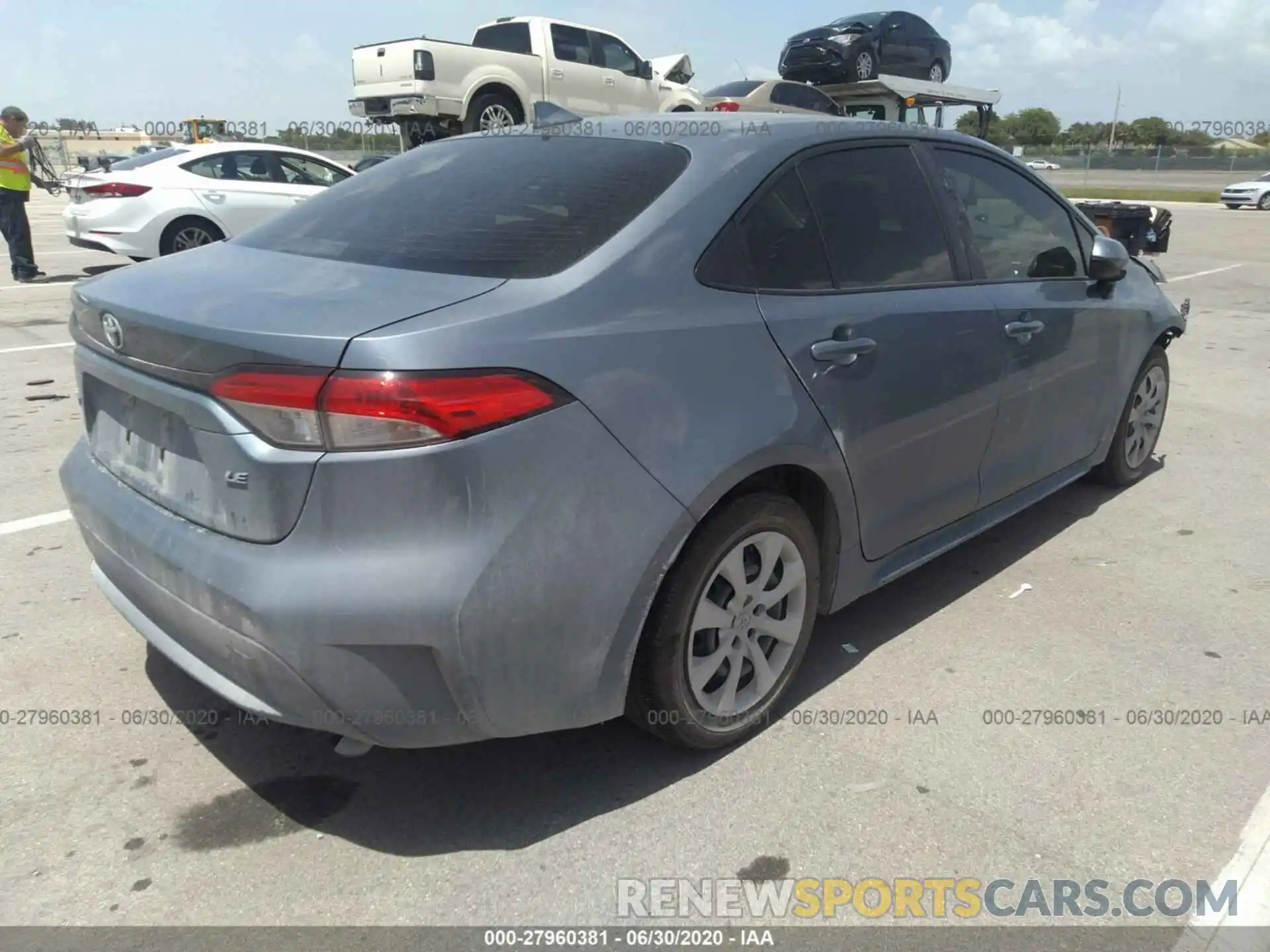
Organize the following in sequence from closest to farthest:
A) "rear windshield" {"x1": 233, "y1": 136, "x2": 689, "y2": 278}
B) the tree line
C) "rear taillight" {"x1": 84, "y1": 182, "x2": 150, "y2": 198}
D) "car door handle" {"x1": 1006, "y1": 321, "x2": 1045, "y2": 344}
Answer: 1. "rear windshield" {"x1": 233, "y1": 136, "x2": 689, "y2": 278}
2. "car door handle" {"x1": 1006, "y1": 321, "x2": 1045, "y2": 344}
3. "rear taillight" {"x1": 84, "y1": 182, "x2": 150, "y2": 198}
4. the tree line

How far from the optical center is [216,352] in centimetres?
215

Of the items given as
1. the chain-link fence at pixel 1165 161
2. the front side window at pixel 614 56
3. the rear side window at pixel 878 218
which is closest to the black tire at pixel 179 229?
the front side window at pixel 614 56

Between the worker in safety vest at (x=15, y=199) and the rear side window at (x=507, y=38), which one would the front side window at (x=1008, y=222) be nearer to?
the worker in safety vest at (x=15, y=199)

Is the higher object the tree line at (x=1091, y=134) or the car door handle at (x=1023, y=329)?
the tree line at (x=1091, y=134)

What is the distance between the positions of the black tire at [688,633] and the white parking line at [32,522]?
2.91m

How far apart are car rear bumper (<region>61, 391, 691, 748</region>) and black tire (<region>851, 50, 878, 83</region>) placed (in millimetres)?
16704

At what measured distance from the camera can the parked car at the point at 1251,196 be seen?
31.2m

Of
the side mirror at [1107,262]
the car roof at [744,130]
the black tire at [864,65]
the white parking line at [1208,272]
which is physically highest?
the black tire at [864,65]

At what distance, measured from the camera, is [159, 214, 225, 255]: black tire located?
10.6 m

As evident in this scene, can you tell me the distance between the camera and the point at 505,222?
8.51 feet

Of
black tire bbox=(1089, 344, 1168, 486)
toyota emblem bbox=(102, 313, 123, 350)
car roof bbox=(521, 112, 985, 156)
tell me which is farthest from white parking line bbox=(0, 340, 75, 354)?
black tire bbox=(1089, 344, 1168, 486)

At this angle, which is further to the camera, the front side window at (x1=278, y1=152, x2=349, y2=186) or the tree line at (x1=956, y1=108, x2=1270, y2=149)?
the tree line at (x1=956, y1=108, x2=1270, y2=149)

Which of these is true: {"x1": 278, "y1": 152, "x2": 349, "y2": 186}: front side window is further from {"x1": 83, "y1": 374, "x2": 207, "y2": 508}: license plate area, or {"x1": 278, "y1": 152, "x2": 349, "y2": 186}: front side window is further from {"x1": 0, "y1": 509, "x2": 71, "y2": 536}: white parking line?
{"x1": 83, "y1": 374, "x2": 207, "y2": 508}: license plate area

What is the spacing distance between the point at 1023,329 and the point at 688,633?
186 cm
